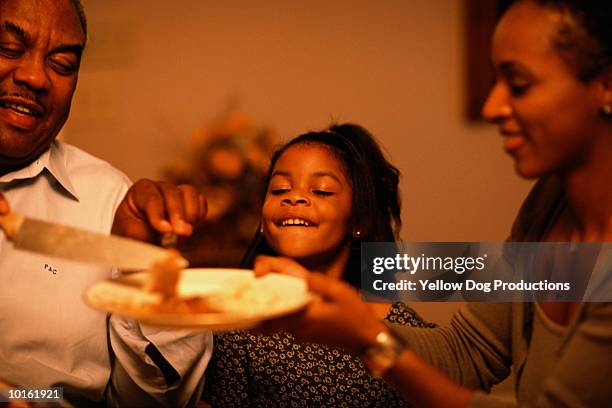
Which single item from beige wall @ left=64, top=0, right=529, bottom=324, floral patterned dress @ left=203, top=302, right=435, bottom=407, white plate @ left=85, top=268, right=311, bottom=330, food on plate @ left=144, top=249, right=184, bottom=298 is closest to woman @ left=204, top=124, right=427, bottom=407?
floral patterned dress @ left=203, top=302, right=435, bottom=407

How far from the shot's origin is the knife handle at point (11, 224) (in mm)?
825

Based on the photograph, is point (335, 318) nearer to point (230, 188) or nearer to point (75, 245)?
point (75, 245)

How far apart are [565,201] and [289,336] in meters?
0.72

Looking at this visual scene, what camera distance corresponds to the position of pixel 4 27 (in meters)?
1.20

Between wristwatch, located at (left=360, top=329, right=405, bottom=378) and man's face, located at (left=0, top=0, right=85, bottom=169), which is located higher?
man's face, located at (left=0, top=0, right=85, bottom=169)

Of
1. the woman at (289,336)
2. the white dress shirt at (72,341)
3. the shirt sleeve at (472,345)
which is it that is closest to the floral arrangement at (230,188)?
the woman at (289,336)

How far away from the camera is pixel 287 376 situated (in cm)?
138

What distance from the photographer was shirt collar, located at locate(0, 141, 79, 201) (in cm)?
133

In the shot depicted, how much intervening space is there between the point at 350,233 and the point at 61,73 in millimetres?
754

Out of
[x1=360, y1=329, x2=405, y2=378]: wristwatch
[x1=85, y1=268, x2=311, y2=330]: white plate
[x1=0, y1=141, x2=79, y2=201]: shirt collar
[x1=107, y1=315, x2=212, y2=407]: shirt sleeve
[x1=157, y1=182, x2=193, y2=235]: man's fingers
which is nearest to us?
[x1=85, y1=268, x2=311, y2=330]: white plate

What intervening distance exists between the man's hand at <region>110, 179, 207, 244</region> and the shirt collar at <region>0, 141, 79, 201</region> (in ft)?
0.96

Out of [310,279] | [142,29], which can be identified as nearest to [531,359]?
[310,279]

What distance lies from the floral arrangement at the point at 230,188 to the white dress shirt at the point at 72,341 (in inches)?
38.2

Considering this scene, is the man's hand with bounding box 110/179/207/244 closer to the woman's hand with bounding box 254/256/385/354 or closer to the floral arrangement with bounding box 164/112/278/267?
the woman's hand with bounding box 254/256/385/354
